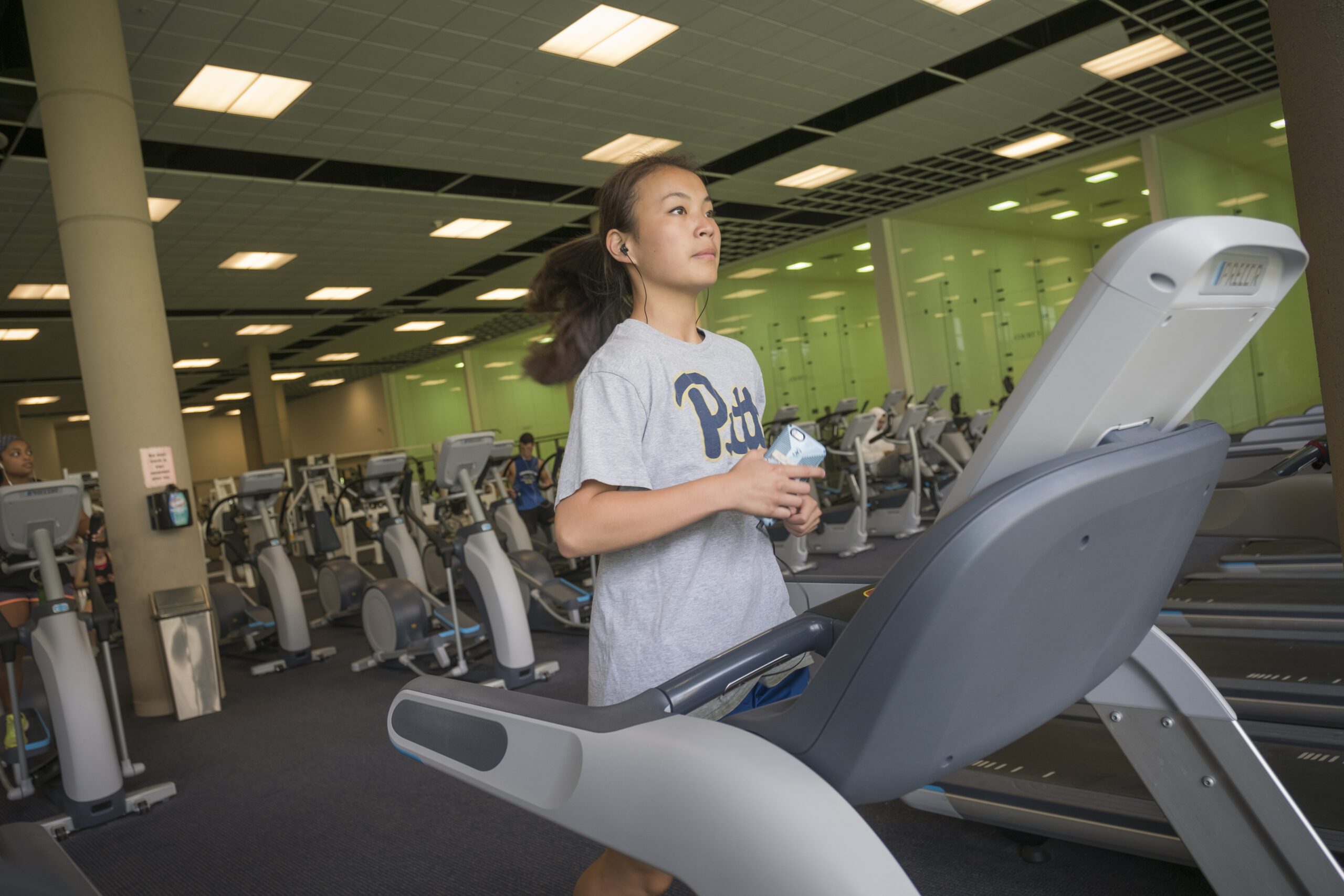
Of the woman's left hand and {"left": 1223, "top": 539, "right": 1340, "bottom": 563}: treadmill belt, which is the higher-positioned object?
the woman's left hand

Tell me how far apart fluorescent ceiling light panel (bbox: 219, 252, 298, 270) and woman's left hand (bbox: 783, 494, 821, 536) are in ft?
32.7

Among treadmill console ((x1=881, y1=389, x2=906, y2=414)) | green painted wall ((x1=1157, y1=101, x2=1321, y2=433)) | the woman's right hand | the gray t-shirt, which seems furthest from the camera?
green painted wall ((x1=1157, y1=101, x2=1321, y2=433))

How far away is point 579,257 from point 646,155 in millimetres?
193

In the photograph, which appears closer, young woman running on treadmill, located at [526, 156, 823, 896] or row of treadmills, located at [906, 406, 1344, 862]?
young woman running on treadmill, located at [526, 156, 823, 896]

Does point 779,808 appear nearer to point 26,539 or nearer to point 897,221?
point 26,539

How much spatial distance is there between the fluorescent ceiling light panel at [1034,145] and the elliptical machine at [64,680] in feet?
31.4

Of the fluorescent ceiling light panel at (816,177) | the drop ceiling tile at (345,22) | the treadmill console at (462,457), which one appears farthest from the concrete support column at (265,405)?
the treadmill console at (462,457)

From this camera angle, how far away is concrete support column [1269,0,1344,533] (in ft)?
4.14

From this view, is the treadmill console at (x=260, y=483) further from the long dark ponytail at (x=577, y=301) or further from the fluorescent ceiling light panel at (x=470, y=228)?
the fluorescent ceiling light panel at (x=470, y=228)

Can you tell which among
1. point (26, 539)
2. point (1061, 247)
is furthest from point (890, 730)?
point (1061, 247)

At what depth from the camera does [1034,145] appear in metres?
10.0

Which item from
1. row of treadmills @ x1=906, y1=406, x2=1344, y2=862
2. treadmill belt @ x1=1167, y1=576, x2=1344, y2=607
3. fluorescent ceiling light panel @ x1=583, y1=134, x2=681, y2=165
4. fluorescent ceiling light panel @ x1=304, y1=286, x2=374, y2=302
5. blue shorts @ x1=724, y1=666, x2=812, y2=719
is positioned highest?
fluorescent ceiling light panel @ x1=583, y1=134, x2=681, y2=165

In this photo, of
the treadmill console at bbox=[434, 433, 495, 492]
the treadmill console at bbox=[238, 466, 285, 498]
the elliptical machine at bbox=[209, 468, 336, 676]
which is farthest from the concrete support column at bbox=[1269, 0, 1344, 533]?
the treadmill console at bbox=[238, 466, 285, 498]

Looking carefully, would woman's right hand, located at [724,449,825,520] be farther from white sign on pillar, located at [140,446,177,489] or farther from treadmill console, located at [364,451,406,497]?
treadmill console, located at [364,451,406,497]
